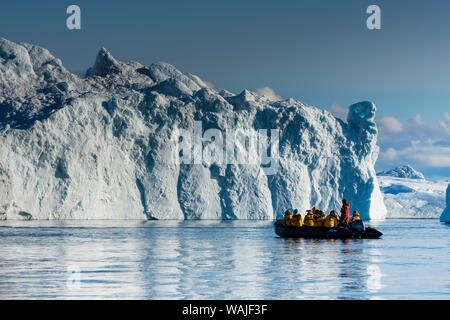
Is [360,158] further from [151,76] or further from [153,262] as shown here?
[153,262]

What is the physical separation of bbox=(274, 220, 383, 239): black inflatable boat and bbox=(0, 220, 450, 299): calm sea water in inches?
103

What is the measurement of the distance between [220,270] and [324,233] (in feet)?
47.7

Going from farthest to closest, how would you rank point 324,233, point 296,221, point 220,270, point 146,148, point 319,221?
point 146,148 < point 296,221 < point 319,221 < point 324,233 < point 220,270

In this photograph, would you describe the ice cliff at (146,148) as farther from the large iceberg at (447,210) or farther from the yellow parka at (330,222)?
the yellow parka at (330,222)

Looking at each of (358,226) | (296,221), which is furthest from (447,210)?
(296,221)

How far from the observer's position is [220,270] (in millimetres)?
17391

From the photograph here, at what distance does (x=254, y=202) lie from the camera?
5903cm

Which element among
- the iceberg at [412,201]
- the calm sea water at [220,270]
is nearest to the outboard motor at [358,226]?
the calm sea water at [220,270]

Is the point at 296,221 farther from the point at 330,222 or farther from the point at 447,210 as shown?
the point at 447,210

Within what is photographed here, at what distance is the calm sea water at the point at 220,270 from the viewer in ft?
43.8

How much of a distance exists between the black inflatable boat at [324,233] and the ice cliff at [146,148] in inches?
928

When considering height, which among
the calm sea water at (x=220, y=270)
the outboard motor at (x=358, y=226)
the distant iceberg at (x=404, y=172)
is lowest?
the calm sea water at (x=220, y=270)
